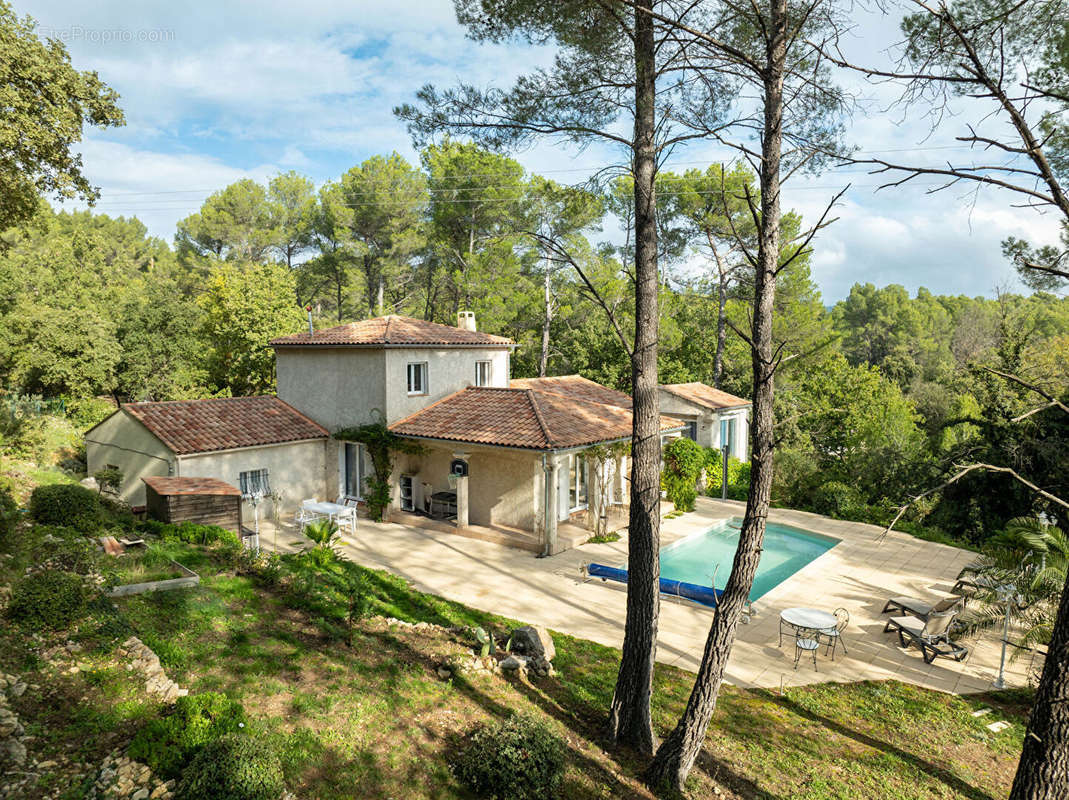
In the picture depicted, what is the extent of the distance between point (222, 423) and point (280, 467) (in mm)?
2273

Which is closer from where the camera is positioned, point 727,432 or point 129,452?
point 129,452

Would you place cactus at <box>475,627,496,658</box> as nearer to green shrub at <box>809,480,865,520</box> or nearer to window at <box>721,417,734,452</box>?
green shrub at <box>809,480,865,520</box>

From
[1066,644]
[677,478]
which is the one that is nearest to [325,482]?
[677,478]

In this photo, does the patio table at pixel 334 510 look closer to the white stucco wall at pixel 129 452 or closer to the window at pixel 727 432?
the white stucco wall at pixel 129 452

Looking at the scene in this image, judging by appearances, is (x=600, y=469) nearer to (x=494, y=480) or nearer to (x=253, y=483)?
(x=494, y=480)

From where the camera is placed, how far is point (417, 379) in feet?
68.8

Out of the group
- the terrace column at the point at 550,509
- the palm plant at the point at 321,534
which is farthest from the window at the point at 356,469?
the palm plant at the point at 321,534

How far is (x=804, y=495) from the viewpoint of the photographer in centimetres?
2386

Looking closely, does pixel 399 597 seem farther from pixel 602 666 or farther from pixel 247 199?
pixel 247 199

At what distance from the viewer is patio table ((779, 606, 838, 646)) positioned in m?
11.1

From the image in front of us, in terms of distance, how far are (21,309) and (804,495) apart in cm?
3689

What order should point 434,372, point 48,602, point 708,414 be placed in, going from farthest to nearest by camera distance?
point 708,414 → point 434,372 → point 48,602

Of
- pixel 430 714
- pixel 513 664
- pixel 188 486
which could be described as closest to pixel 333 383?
pixel 188 486

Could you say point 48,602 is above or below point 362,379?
below
